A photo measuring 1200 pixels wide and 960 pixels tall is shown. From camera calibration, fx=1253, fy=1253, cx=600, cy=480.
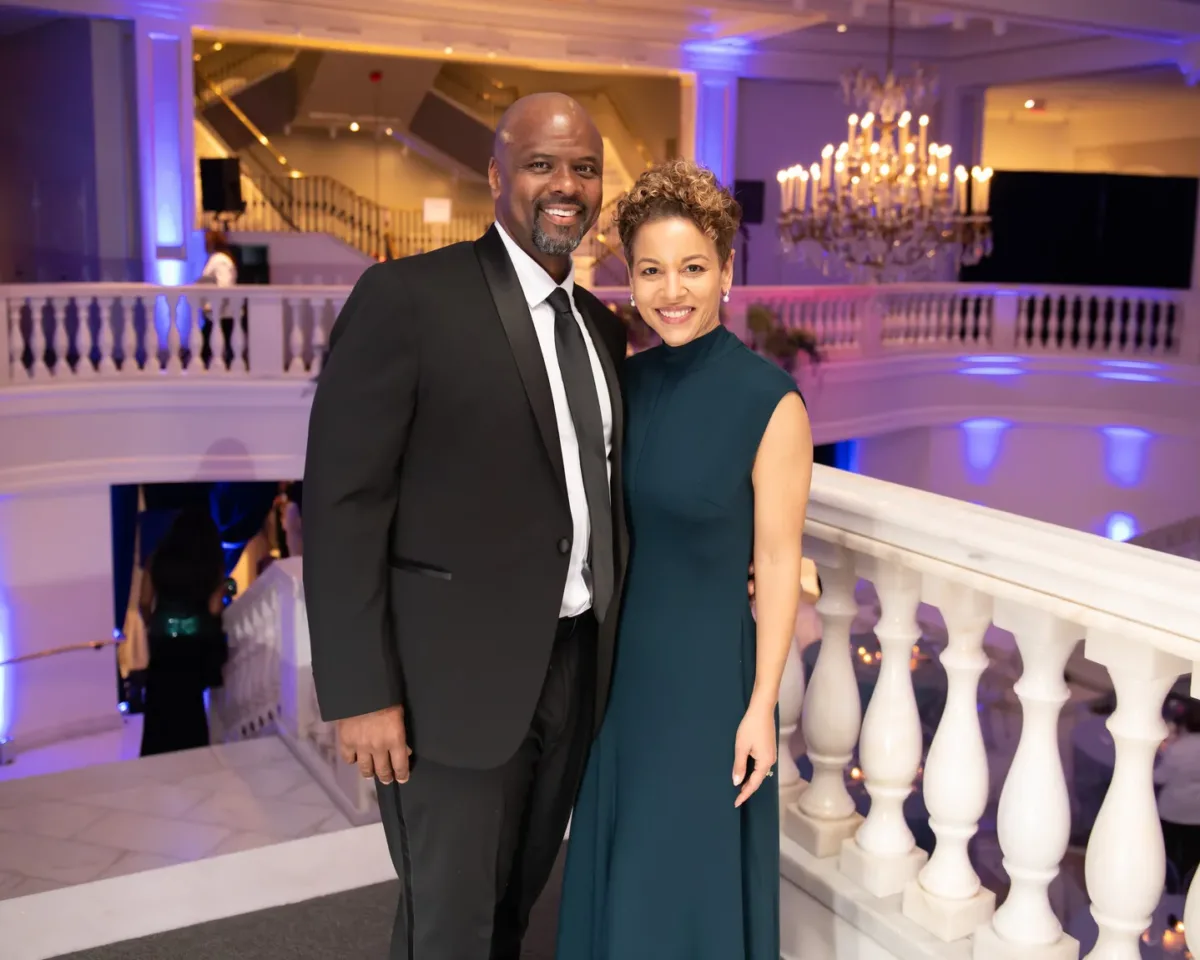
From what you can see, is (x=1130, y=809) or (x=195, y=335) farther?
(x=195, y=335)

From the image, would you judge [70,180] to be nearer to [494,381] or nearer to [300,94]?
[300,94]

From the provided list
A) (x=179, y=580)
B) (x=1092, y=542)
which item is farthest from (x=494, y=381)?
(x=179, y=580)

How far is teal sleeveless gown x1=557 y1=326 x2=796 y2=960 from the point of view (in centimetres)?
191

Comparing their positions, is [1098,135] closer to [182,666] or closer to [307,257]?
[307,257]

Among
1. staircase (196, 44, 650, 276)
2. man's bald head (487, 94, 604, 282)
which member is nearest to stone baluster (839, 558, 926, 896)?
man's bald head (487, 94, 604, 282)

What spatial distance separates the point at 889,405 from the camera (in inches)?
492

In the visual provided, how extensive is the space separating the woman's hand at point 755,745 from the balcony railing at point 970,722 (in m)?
0.30

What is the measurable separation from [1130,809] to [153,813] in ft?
14.4

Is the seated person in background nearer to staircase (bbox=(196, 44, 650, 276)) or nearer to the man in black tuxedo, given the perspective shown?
the man in black tuxedo

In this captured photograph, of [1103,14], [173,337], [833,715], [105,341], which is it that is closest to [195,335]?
[173,337]

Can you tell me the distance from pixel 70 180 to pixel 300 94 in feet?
16.8

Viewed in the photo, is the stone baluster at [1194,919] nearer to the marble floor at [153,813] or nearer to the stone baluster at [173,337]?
the marble floor at [153,813]

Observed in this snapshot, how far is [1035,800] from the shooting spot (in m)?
1.87

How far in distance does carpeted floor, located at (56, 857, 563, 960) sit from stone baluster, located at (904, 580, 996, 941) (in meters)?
0.80
